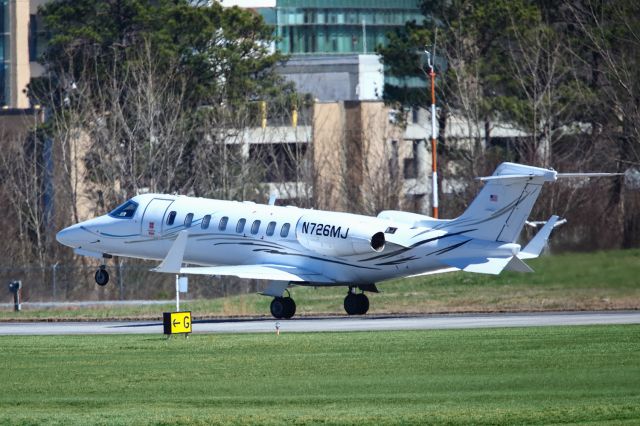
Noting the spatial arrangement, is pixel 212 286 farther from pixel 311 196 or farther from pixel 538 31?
pixel 538 31

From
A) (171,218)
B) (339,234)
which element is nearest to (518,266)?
(339,234)

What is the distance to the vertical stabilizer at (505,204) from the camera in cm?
3762

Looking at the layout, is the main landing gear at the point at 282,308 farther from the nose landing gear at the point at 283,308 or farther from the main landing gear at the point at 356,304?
the main landing gear at the point at 356,304

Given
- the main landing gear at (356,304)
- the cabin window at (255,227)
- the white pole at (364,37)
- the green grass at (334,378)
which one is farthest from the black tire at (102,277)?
the white pole at (364,37)

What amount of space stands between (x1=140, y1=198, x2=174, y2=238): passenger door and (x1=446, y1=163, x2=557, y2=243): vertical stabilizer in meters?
10.1

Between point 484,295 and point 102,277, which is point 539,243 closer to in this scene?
point 484,295

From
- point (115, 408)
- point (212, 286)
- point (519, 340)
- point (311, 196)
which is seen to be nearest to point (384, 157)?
point (311, 196)

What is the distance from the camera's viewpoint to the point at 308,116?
82000 millimetres

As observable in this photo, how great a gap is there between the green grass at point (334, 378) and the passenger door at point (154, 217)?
9.46 meters

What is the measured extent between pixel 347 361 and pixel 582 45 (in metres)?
44.8

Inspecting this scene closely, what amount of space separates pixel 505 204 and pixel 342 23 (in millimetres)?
74550

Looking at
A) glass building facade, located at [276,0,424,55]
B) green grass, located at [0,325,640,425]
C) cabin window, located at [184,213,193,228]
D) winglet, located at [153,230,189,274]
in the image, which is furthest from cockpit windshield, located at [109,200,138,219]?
glass building facade, located at [276,0,424,55]

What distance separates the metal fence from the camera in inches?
2322

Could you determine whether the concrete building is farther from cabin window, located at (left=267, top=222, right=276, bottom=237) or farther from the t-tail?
the t-tail
